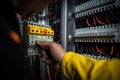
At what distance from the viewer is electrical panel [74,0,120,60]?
1032 millimetres

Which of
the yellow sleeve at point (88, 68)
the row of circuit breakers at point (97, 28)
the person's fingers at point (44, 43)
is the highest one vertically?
the row of circuit breakers at point (97, 28)

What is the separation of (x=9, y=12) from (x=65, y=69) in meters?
0.60

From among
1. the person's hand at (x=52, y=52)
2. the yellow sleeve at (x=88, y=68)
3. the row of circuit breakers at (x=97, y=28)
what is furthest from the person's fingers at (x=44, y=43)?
the row of circuit breakers at (x=97, y=28)

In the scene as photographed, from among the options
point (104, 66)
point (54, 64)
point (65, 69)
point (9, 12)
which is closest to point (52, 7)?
point (54, 64)

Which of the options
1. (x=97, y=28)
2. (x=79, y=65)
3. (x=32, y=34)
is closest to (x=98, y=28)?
(x=97, y=28)

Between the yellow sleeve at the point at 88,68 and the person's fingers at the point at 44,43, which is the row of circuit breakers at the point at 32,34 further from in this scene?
the yellow sleeve at the point at 88,68

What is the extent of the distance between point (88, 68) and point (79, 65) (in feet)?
0.21

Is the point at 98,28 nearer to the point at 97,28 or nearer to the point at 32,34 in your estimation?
the point at 97,28

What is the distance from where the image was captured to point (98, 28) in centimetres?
112

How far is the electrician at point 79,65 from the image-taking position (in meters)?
0.79

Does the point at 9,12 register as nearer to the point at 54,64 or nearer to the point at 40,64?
the point at 54,64

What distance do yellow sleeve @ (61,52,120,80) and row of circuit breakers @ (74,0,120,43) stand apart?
24 cm

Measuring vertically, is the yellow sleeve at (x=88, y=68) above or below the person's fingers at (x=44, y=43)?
below

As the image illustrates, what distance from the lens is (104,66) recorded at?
817mm
